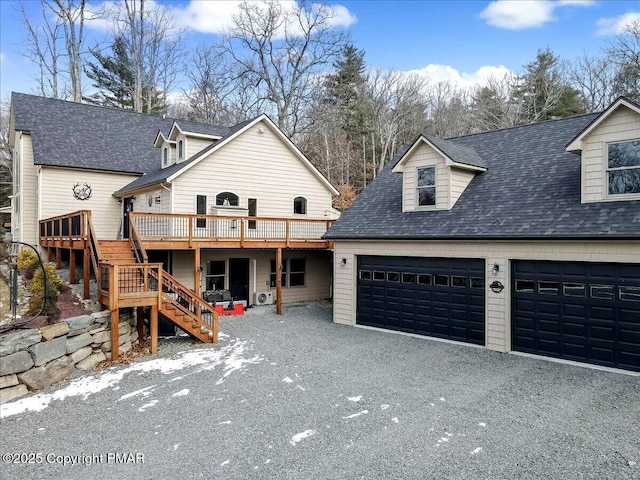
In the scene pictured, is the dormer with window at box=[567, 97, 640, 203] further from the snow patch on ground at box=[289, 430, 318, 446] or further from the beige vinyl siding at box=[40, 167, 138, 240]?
the beige vinyl siding at box=[40, 167, 138, 240]

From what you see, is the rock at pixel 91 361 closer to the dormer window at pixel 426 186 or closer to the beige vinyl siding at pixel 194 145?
the dormer window at pixel 426 186

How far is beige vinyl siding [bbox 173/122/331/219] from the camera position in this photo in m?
15.3

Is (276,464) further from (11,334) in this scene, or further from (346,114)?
(346,114)

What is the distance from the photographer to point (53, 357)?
8.30 meters

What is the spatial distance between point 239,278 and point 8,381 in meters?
9.48

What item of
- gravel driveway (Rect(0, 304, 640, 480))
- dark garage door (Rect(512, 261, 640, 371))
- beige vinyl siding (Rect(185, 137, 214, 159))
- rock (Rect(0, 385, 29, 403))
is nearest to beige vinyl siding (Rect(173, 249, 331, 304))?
beige vinyl siding (Rect(185, 137, 214, 159))

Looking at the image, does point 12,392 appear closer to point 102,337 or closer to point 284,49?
point 102,337

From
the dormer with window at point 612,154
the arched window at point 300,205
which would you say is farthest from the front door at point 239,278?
the dormer with window at point 612,154

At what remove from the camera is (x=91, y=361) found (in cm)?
904

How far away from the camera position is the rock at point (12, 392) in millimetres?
7516

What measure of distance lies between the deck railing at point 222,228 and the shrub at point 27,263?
373cm

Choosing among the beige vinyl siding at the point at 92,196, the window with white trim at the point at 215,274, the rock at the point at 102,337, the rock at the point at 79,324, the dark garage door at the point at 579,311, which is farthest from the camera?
the beige vinyl siding at the point at 92,196

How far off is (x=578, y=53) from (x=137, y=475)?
1396 inches

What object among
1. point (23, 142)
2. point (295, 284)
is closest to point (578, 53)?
point (295, 284)
